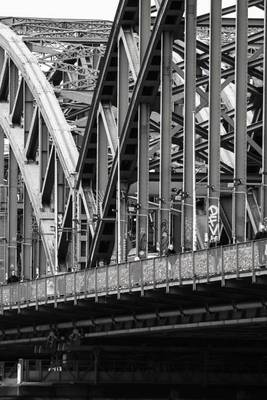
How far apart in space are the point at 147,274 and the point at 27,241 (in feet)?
154

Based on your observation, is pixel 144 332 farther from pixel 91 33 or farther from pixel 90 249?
pixel 91 33

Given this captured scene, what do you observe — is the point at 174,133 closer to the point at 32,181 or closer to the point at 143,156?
the point at 143,156

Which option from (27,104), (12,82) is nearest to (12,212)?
(27,104)

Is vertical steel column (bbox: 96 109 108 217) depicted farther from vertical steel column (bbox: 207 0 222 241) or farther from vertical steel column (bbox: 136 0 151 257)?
vertical steel column (bbox: 207 0 222 241)

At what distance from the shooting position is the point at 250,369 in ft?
364

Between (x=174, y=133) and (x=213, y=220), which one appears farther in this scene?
(x=174, y=133)

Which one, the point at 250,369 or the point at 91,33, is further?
the point at 91,33

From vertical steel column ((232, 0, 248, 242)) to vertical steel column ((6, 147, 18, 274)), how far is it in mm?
46735

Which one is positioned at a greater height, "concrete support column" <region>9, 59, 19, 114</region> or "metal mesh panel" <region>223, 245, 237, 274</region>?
"concrete support column" <region>9, 59, 19, 114</region>

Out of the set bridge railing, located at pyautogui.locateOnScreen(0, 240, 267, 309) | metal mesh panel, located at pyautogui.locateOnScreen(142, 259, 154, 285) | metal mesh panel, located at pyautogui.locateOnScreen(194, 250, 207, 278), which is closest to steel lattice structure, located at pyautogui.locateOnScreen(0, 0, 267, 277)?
metal mesh panel, located at pyautogui.locateOnScreen(142, 259, 154, 285)

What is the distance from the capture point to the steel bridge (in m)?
91.4

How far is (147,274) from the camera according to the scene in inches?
3639

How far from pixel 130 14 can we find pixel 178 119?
278 inches

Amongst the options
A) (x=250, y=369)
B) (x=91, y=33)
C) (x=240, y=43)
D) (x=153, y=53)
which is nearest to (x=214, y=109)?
(x=240, y=43)
